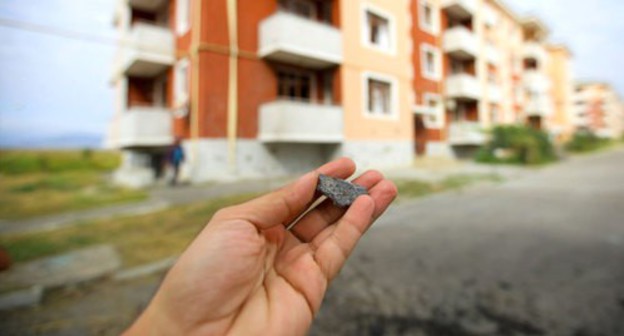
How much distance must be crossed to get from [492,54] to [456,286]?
12.8m

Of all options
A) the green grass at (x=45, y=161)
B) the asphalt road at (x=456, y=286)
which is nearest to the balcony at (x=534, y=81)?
the asphalt road at (x=456, y=286)

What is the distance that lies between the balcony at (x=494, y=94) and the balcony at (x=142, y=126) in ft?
36.8

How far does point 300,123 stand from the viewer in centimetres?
103

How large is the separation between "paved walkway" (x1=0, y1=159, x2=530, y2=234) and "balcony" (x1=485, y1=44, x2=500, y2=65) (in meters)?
10.3

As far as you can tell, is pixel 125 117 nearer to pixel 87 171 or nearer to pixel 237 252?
pixel 87 171

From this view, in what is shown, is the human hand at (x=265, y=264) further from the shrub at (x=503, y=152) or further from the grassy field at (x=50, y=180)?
the shrub at (x=503, y=152)

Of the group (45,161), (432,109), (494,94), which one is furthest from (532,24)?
(45,161)

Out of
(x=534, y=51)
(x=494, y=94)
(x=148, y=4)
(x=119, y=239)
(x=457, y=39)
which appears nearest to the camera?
(x=119, y=239)

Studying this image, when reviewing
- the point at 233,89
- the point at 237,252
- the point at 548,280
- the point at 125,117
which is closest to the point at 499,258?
the point at 548,280

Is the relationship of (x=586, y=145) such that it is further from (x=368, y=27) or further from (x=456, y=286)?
(x=368, y=27)

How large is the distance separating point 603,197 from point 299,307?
4840 mm

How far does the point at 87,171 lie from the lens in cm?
172

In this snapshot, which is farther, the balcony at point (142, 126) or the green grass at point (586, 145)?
the green grass at point (586, 145)

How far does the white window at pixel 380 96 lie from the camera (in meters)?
0.92
